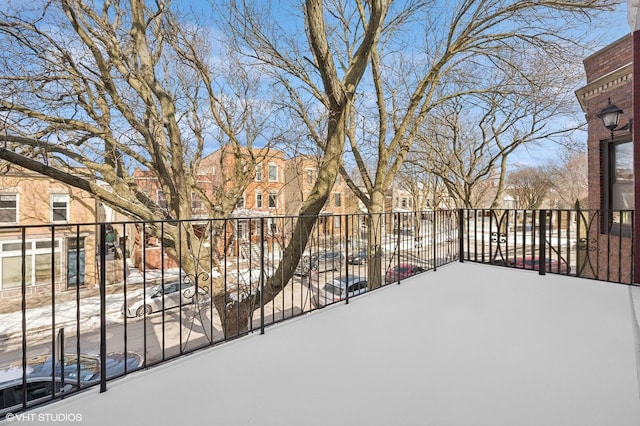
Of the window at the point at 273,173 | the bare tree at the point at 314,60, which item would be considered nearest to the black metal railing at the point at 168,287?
the bare tree at the point at 314,60

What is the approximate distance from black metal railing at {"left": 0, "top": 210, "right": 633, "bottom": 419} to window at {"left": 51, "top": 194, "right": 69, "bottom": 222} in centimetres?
102

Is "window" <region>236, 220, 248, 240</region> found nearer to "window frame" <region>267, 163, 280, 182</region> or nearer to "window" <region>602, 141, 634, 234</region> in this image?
"window" <region>602, 141, 634, 234</region>

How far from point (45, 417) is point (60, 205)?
14625 mm

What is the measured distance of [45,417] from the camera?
153 cm

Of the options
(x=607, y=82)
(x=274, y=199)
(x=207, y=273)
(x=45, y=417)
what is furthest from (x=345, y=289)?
(x=274, y=199)

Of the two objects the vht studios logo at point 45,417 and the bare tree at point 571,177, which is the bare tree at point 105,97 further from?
the bare tree at point 571,177

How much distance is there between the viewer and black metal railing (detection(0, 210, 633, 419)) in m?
2.13

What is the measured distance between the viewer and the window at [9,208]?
1148 centimetres

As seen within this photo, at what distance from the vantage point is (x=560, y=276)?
4348 mm

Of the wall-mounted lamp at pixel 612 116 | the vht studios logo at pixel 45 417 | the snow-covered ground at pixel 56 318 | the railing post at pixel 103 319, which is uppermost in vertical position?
the wall-mounted lamp at pixel 612 116

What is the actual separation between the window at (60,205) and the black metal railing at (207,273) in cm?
102

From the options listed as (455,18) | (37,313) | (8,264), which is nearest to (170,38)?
(455,18)

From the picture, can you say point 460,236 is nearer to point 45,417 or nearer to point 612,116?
point 612,116

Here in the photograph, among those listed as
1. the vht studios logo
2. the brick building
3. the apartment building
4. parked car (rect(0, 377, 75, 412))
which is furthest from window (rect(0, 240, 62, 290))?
the brick building
